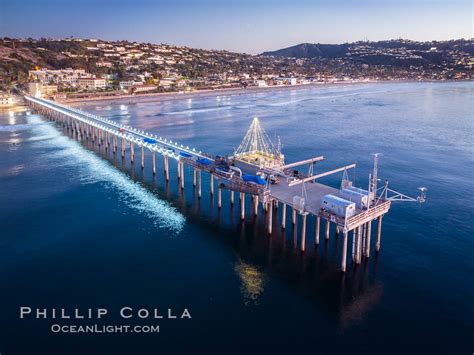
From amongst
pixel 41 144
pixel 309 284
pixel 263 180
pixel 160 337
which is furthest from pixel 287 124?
pixel 160 337

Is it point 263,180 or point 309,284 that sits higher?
point 263,180

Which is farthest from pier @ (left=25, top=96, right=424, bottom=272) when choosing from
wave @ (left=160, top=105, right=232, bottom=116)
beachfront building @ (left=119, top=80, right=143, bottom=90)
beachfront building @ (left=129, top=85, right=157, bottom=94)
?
beachfront building @ (left=119, top=80, right=143, bottom=90)

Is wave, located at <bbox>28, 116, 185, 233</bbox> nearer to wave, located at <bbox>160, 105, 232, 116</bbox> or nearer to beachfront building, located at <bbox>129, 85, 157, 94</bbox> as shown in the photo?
wave, located at <bbox>160, 105, 232, 116</bbox>

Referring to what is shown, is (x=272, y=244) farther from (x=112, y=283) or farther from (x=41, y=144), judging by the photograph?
(x=41, y=144)

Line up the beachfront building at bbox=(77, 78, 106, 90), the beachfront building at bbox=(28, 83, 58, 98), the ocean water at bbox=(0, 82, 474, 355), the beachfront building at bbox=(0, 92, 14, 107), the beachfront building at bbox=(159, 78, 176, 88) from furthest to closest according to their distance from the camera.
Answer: the beachfront building at bbox=(159, 78, 176, 88), the beachfront building at bbox=(77, 78, 106, 90), the beachfront building at bbox=(28, 83, 58, 98), the beachfront building at bbox=(0, 92, 14, 107), the ocean water at bbox=(0, 82, 474, 355)

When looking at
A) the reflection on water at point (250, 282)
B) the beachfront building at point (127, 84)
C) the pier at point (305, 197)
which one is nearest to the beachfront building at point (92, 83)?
the beachfront building at point (127, 84)

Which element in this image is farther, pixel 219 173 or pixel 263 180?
pixel 219 173
